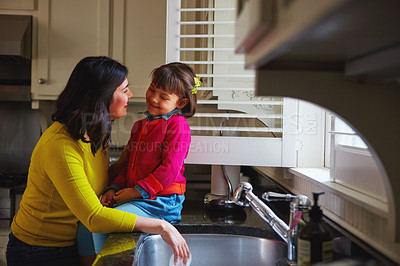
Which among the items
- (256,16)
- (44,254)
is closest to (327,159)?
(44,254)

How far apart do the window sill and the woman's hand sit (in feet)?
1.40

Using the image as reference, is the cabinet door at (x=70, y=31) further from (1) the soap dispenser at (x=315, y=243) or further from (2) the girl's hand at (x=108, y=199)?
(1) the soap dispenser at (x=315, y=243)

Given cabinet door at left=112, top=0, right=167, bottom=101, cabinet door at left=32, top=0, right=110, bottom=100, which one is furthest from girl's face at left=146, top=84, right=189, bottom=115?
cabinet door at left=32, top=0, right=110, bottom=100

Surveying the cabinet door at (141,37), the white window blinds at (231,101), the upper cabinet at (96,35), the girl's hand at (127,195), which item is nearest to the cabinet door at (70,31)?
the upper cabinet at (96,35)

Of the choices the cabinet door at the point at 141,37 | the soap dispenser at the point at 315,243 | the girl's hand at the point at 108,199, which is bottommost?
the girl's hand at the point at 108,199

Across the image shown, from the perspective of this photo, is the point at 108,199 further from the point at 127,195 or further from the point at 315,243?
the point at 315,243

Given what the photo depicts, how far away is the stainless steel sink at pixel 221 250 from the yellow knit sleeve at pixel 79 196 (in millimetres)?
162

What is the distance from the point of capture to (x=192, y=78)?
154 cm

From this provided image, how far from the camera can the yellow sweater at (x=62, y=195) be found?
1124 mm

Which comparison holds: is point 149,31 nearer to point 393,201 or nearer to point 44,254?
point 44,254

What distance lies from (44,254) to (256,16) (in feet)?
3.92

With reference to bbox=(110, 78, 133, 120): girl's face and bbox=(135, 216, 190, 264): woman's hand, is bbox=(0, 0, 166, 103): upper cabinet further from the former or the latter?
bbox=(135, 216, 190, 264): woman's hand

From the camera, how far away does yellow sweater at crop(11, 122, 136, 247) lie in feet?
3.69

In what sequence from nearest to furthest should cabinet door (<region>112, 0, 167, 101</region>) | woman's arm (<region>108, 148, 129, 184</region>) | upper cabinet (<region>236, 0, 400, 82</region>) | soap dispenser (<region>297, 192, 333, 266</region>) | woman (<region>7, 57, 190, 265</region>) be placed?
upper cabinet (<region>236, 0, 400, 82</region>), soap dispenser (<region>297, 192, 333, 266</region>), woman (<region>7, 57, 190, 265</region>), woman's arm (<region>108, 148, 129, 184</region>), cabinet door (<region>112, 0, 167, 101</region>)
